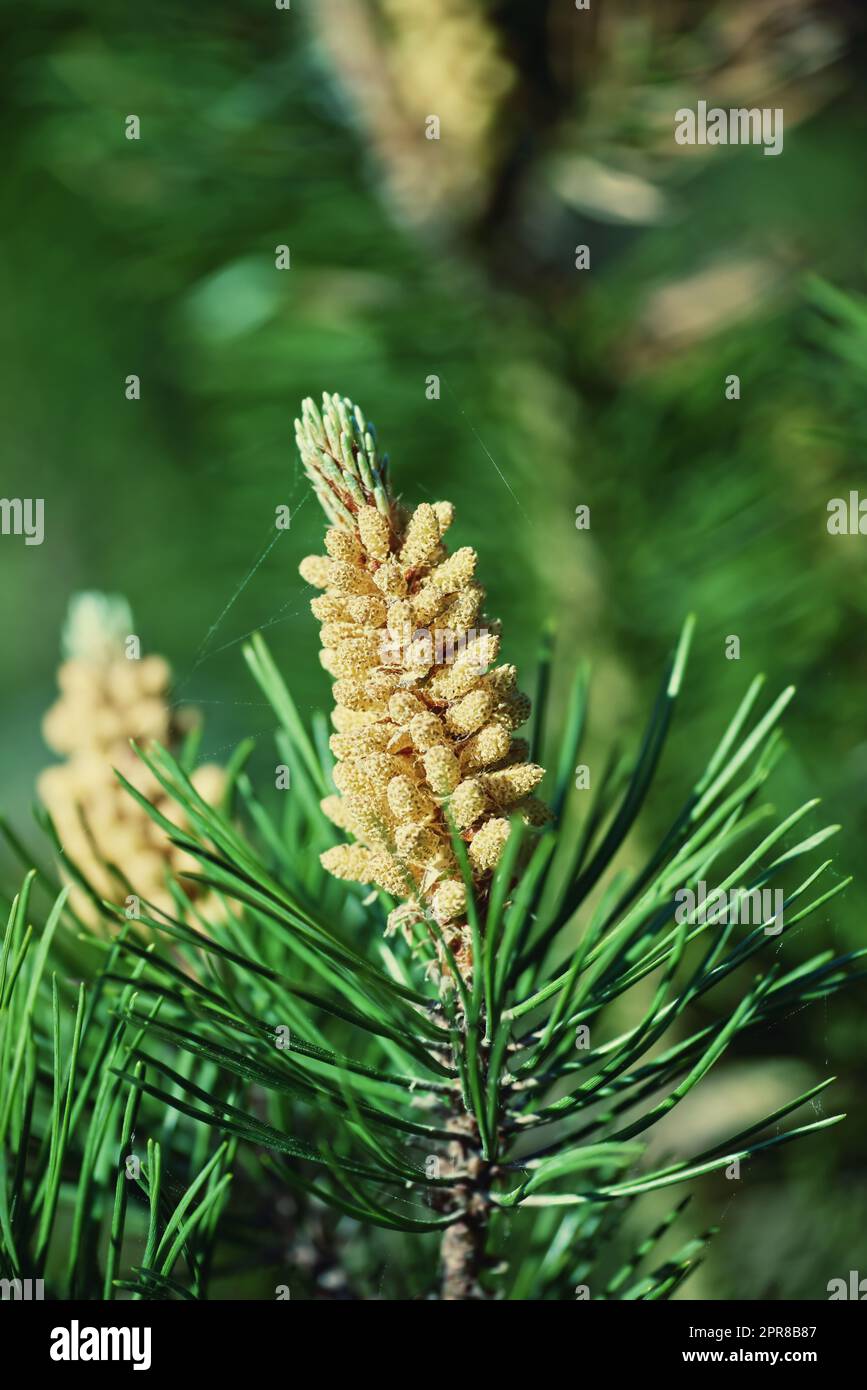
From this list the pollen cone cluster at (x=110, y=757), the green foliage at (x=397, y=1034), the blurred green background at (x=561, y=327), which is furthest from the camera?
the blurred green background at (x=561, y=327)

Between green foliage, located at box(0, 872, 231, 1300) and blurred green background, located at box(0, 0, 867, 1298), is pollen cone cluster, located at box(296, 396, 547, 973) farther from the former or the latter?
blurred green background, located at box(0, 0, 867, 1298)

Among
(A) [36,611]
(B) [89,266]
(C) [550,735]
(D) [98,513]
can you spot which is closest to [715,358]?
(C) [550,735]

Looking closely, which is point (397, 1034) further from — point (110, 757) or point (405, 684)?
point (110, 757)

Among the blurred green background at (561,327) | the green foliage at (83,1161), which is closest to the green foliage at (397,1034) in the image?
the green foliage at (83,1161)

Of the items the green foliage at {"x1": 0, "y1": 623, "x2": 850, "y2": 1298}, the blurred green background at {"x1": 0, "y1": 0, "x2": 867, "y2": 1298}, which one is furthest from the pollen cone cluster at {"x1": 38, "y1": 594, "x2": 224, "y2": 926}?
the blurred green background at {"x1": 0, "y1": 0, "x2": 867, "y2": 1298}

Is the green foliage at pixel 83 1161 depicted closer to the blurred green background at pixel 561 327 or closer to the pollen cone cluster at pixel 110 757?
the pollen cone cluster at pixel 110 757

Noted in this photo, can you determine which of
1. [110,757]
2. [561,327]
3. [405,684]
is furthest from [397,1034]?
[561,327]

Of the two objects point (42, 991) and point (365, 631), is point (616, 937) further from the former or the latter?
point (42, 991)
